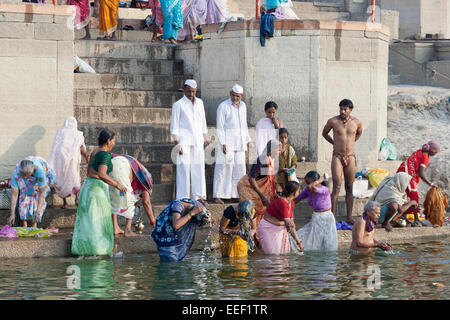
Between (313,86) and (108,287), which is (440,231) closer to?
(313,86)

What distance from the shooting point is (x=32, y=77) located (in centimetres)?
1185

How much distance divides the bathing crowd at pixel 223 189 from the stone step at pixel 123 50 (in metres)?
2.96

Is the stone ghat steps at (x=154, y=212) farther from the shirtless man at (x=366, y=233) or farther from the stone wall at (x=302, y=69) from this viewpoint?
the shirtless man at (x=366, y=233)

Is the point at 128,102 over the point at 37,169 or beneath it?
over

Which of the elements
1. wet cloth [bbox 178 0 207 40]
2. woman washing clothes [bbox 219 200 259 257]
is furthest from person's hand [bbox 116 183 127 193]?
wet cloth [bbox 178 0 207 40]

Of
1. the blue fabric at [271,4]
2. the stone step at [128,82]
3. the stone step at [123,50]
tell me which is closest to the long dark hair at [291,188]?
the blue fabric at [271,4]

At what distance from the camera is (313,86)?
43.6ft

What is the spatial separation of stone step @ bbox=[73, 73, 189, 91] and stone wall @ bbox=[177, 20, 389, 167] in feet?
3.00

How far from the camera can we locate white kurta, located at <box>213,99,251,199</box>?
11.9 m

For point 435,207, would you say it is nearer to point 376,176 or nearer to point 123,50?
point 376,176

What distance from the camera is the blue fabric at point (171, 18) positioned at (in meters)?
15.3

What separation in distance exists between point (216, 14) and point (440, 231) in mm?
6589

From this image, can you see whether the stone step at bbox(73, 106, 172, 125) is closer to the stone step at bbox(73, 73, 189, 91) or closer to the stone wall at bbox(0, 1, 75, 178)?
the stone step at bbox(73, 73, 189, 91)

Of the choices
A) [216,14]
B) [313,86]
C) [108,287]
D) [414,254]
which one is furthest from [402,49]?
[108,287]
